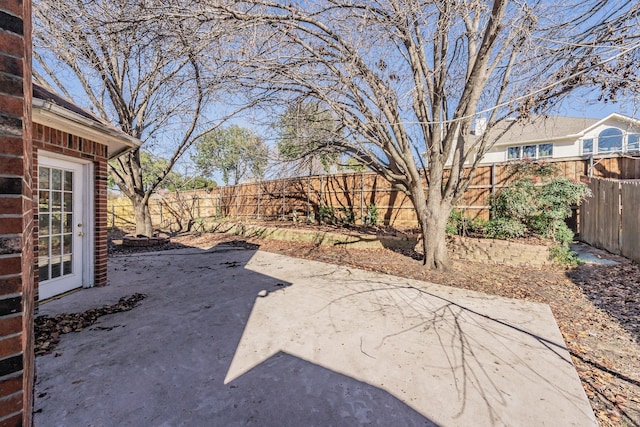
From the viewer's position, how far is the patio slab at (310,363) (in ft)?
6.23

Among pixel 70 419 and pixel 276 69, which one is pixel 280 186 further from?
pixel 70 419

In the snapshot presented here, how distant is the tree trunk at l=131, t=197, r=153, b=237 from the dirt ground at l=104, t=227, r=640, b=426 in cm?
620

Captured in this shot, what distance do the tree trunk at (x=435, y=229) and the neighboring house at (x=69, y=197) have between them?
5673 millimetres

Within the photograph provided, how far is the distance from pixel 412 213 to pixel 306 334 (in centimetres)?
718

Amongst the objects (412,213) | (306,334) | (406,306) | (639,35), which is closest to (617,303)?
Answer: (406,306)

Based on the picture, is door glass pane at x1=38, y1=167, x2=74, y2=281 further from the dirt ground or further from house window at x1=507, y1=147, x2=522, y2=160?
house window at x1=507, y1=147, x2=522, y2=160

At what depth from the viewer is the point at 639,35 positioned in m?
3.60

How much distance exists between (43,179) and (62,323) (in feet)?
6.42

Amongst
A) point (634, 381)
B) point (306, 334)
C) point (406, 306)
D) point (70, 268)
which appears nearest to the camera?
point (634, 381)

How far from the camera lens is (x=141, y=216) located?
33.8 feet

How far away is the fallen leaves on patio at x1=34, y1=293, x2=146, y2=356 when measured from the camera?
2.74m

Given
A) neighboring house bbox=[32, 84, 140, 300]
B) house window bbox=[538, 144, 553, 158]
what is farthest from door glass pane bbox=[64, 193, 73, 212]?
house window bbox=[538, 144, 553, 158]

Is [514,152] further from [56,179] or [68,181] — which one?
[56,179]

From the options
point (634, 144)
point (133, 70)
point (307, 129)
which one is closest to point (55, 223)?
point (307, 129)
